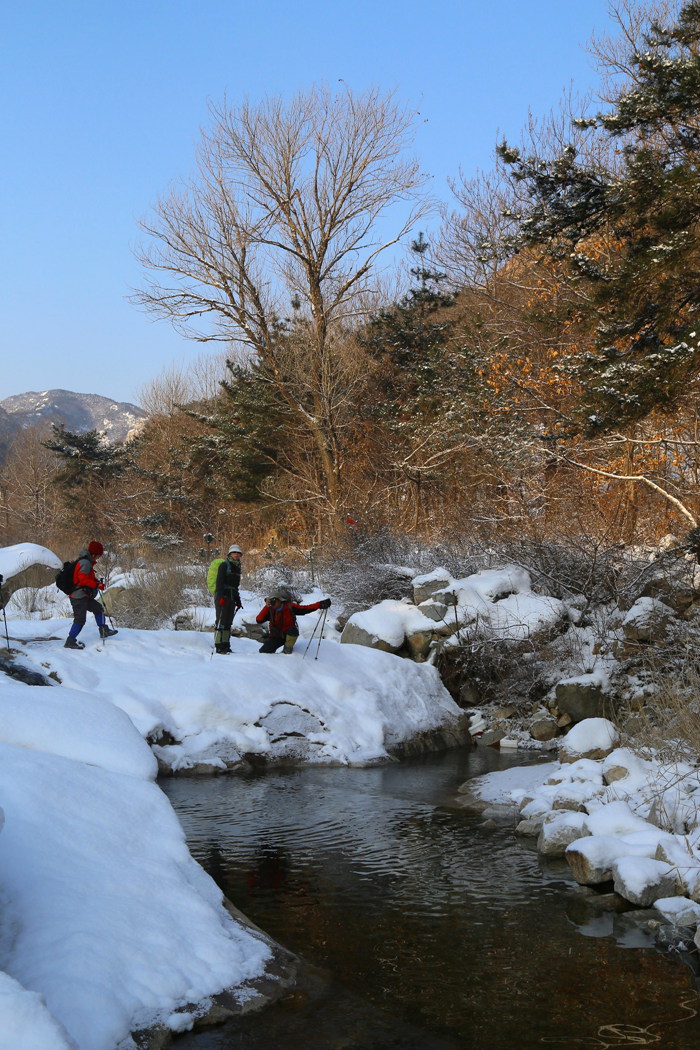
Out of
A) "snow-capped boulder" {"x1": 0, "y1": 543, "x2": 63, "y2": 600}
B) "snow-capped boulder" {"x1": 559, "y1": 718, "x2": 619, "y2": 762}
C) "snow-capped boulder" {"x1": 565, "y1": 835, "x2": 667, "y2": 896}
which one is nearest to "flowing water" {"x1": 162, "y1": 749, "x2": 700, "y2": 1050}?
"snow-capped boulder" {"x1": 565, "y1": 835, "x2": 667, "y2": 896}

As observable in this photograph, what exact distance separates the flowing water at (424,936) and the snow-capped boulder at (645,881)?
0.20 m

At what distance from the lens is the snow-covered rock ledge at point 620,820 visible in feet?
23.4

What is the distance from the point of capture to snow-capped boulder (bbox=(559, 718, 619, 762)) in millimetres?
11430

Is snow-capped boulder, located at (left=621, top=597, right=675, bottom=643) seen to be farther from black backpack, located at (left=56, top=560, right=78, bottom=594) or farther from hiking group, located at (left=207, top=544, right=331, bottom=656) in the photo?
black backpack, located at (left=56, top=560, right=78, bottom=594)

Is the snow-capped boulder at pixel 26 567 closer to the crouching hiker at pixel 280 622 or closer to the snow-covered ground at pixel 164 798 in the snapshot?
the snow-covered ground at pixel 164 798

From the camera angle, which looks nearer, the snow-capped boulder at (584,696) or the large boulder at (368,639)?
the snow-capped boulder at (584,696)

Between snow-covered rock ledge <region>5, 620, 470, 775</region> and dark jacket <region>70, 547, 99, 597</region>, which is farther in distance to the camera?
dark jacket <region>70, 547, 99, 597</region>

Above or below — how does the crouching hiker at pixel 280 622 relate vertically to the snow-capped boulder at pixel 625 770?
above

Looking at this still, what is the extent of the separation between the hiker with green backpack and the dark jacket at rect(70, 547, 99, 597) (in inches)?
70.2

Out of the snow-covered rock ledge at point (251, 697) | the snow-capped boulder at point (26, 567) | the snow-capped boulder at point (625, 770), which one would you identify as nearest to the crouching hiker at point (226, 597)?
the snow-covered rock ledge at point (251, 697)

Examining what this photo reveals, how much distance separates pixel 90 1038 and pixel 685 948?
163 inches

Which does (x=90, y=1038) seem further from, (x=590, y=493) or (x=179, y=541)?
(x=179, y=541)

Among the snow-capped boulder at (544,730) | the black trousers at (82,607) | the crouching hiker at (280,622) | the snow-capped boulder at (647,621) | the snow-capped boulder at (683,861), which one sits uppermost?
the black trousers at (82,607)

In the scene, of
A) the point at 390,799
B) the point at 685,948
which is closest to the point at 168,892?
the point at 685,948
